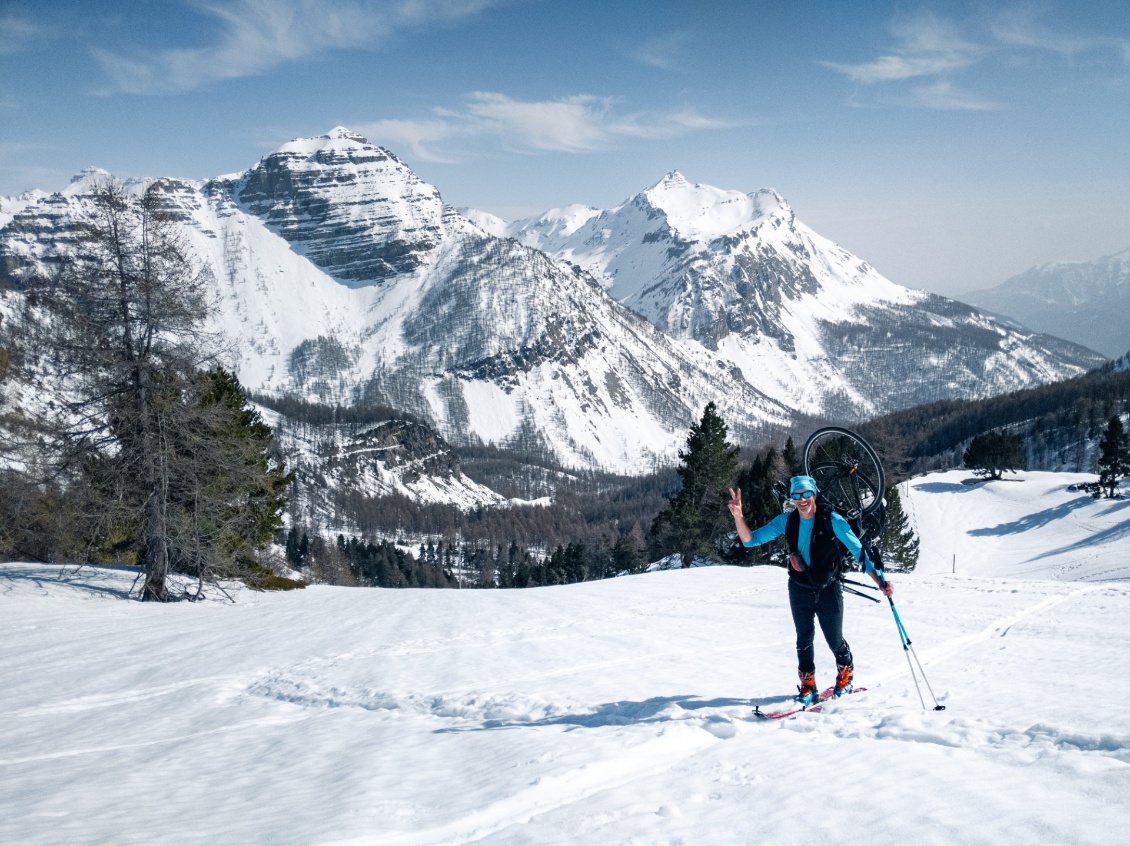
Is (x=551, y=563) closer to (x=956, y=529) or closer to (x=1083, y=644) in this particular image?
(x=956, y=529)

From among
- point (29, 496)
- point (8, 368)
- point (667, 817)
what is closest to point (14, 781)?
point (667, 817)

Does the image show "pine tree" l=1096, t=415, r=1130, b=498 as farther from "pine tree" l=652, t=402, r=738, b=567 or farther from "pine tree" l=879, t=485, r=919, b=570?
"pine tree" l=652, t=402, r=738, b=567

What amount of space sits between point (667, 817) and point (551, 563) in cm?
8750

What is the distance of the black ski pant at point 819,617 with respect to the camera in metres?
8.86

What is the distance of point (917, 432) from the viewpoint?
636 feet

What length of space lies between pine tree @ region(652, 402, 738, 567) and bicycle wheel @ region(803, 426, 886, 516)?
32.2 metres

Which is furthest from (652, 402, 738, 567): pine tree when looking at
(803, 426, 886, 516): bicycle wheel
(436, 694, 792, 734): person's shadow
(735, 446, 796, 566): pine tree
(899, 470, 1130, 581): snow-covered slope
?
(436, 694, 792, 734): person's shadow

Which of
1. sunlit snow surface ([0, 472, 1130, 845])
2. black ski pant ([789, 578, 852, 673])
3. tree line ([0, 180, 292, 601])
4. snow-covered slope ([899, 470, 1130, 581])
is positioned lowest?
snow-covered slope ([899, 470, 1130, 581])

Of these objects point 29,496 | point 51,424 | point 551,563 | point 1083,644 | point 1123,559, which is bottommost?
point 551,563

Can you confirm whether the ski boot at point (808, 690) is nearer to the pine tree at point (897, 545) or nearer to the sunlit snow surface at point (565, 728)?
the sunlit snow surface at point (565, 728)

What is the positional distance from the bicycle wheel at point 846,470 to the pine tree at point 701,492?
1267 inches

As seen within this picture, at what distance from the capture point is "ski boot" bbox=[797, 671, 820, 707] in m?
8.65

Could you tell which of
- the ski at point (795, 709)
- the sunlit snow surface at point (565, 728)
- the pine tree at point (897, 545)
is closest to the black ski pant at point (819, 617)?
the ski at point (795, 709)

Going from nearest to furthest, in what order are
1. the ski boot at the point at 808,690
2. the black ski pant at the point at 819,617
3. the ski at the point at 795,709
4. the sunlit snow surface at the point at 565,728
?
the sunlit snow surface at the point at 565,728 < the ski at the point at 795,709 < the ski boot at the point at 808,690 < the black ski pant at the point at 819,617
